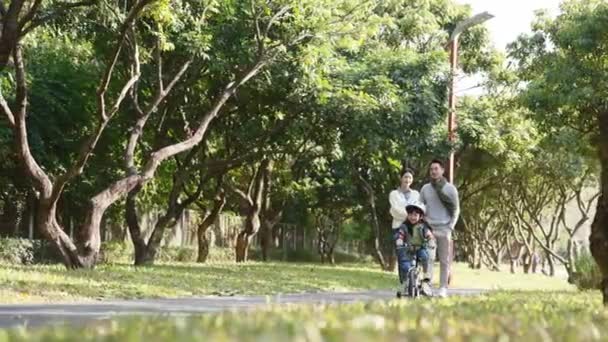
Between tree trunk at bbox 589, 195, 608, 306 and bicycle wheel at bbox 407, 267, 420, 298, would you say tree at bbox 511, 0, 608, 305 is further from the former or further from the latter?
tree trunk at bbox 589, 195, 608, 306

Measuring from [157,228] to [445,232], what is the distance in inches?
534

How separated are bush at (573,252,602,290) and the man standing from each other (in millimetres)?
6140

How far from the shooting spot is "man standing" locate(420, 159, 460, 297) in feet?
38.4

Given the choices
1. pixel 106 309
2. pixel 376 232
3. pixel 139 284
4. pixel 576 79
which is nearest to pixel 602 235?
pixel 106 309

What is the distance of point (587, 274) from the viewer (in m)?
18.2

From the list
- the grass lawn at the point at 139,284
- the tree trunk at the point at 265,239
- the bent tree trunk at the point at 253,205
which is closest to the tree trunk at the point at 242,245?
the bent tree trunk at the point at 253,205

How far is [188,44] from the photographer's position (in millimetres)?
19656

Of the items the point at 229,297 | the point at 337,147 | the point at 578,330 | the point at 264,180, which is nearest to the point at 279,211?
the point at 264,180

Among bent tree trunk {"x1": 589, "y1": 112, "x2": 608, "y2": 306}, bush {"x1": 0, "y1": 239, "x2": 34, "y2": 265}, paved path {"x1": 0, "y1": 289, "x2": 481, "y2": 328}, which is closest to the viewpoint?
bent tree trunk {"x1": 589, "y1": 112, "x2": 608, "y2": 306}

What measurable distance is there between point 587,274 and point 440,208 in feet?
24.7

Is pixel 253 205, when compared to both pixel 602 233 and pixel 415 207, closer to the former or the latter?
pixel 415 207

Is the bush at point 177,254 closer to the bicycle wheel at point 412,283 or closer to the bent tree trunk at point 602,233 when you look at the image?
the bicycle wheel at point 412,283

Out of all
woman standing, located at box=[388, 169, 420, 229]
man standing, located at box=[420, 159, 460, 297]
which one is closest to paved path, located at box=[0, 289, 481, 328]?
woman standing, located at box=[388, 169, 420, 229]

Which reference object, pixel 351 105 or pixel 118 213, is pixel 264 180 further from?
pixel 351 105
